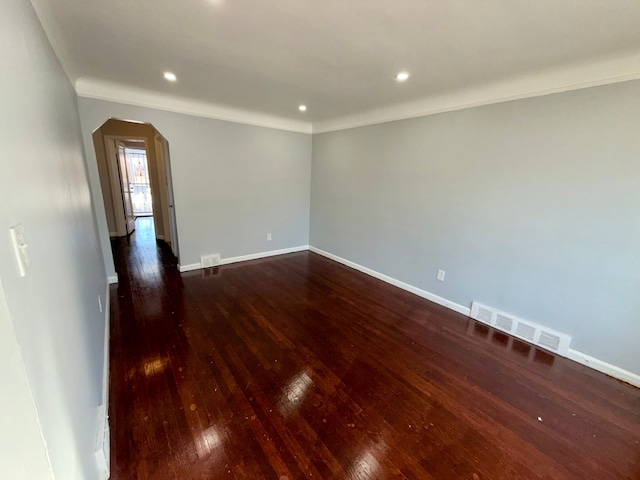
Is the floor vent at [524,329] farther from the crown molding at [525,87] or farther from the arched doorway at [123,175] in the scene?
the arched doorway at [123,175]

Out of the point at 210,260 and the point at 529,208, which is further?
the point at 210,260

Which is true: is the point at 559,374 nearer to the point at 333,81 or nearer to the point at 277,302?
the point at 277,302

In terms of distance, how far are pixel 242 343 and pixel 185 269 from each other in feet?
6.88

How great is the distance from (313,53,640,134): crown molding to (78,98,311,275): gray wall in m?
1.76

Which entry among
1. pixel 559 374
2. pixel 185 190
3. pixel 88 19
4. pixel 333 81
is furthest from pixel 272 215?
pixel 559 374

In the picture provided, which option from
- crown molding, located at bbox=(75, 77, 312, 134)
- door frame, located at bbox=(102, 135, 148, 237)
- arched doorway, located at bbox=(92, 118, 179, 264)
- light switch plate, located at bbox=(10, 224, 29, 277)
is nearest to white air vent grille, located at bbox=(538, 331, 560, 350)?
light switch plate, located at bbox=(10, 224, 29, 277)

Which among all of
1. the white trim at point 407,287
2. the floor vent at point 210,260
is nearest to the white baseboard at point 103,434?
the floor vent at point 210,260

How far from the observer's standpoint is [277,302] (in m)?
3.07

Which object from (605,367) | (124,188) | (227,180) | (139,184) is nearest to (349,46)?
(227,180)

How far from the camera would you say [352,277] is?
3.95 m

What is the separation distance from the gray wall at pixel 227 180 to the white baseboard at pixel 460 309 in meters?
1.13

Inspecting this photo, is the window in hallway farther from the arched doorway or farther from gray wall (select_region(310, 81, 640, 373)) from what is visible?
gray wall (select_region(310, 81, 640, 373))

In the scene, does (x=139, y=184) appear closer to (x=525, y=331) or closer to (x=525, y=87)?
(x=525, y=87)

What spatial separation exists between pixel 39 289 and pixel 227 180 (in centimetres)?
340
